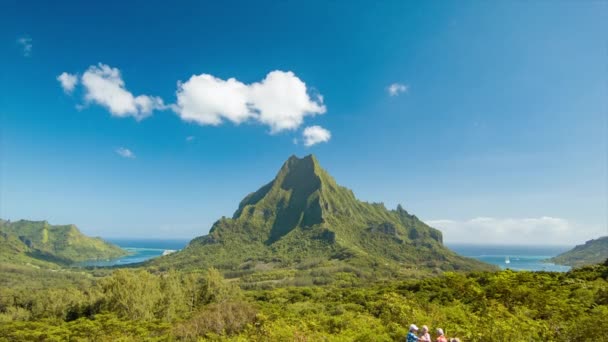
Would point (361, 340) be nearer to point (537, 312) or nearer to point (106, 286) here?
point (537, 312)

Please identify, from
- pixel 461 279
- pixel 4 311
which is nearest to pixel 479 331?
pixel 461 279

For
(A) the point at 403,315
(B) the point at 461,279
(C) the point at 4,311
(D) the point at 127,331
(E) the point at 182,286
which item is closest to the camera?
(A) the point at 403,315

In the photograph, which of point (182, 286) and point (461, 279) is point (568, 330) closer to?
point (461, 279)

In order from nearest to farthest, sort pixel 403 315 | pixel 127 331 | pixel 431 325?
pixel 431 325
pixel 403 315
pixel 127 331

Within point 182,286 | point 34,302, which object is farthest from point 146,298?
point 34,302

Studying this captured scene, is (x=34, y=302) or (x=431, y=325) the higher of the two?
(x=431, y=325)

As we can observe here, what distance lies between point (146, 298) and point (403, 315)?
67.0 meters

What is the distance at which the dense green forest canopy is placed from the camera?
18422mm

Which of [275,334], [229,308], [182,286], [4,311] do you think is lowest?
[4,311]

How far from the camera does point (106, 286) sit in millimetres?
74250

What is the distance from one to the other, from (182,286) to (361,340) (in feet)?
299

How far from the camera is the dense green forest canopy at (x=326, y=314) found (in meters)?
18.4

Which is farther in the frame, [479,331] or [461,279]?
[461,279]

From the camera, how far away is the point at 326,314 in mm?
61719
